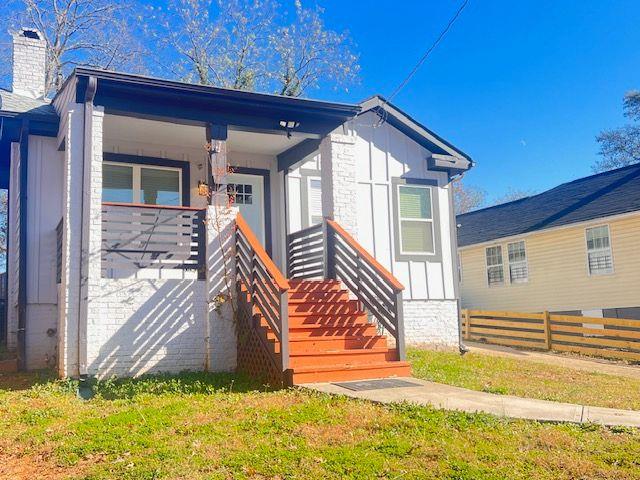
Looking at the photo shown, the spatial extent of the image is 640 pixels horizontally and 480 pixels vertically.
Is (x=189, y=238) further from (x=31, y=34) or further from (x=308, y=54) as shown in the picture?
(x=308, y=54)

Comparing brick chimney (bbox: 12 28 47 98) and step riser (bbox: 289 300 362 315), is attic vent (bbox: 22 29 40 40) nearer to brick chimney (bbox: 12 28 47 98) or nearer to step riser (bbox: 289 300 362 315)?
brick chimney (bbox: 12 28 47 98)

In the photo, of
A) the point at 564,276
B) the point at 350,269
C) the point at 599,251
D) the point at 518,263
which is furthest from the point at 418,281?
the point at 518,263

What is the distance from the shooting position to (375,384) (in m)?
7.48

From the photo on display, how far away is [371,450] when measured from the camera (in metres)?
4.91

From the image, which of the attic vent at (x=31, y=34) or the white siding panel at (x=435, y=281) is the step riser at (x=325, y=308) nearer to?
the white siding panel at (x=435, y=281)

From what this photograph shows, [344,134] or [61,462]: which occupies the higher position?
[344,134]

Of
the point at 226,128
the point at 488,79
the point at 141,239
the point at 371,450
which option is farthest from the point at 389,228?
the point at 488,79

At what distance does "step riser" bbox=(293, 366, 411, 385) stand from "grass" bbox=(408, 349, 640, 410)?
408 mm

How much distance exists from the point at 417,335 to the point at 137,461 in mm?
8592

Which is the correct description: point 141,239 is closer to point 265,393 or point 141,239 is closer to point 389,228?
point 265,393

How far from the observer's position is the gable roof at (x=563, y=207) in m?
17.8

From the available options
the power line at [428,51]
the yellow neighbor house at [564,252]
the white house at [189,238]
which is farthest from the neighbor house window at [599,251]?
the power line at [428,51]

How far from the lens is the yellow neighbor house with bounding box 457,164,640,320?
55.8ft

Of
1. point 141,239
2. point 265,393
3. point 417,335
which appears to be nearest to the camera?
point 265,393
